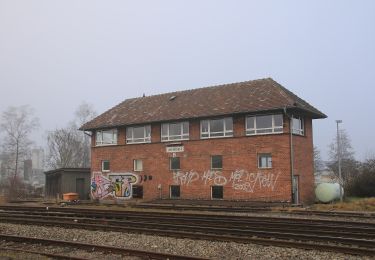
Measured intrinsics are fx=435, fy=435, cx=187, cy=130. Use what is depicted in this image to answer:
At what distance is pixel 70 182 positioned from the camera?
38.6 meters

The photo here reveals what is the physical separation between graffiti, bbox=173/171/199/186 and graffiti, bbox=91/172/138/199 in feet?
12.4

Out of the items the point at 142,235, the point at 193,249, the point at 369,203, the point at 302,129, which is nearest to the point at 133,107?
the point at 302,129

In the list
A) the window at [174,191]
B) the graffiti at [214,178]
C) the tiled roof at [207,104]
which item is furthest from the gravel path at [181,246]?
the window at [174,191]

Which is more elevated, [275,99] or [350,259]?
[275,99]

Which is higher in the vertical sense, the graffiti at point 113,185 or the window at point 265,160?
the window at point 265,160

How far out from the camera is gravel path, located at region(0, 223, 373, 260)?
1012 centimetres

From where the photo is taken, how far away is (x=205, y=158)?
97.5 ft

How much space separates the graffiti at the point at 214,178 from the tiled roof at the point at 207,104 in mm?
3915

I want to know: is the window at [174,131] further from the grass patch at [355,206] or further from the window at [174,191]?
the grass patch at [355,206]

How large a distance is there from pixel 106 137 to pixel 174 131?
23.9ft

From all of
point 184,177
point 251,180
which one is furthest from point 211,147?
point 251,180

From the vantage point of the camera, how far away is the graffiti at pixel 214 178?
2884 cm

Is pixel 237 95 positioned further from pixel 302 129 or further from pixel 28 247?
pixel 28 247

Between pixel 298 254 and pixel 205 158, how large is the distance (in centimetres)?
1966
